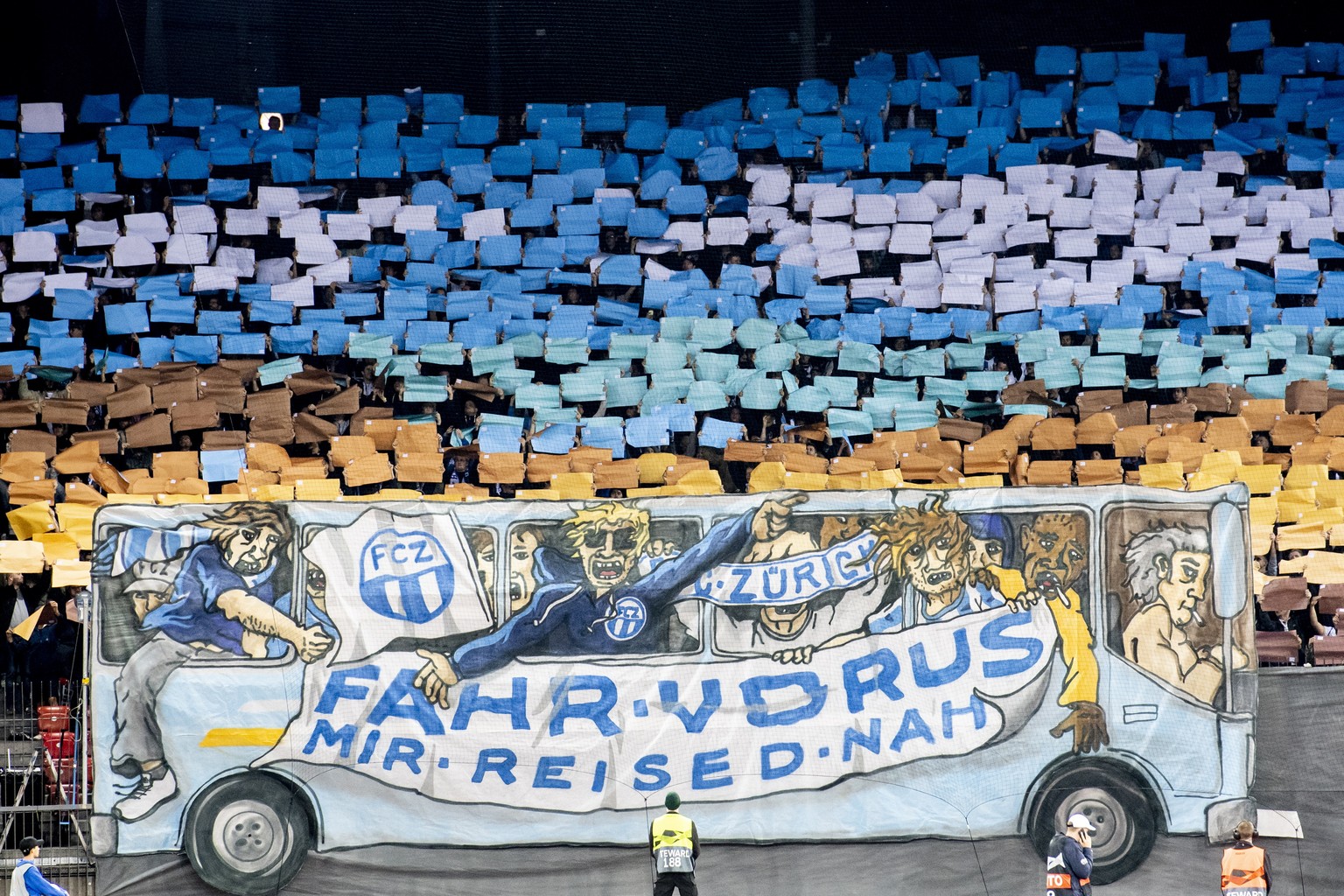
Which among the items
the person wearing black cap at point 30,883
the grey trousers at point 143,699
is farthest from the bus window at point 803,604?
the person wearing black cap at point 30,883

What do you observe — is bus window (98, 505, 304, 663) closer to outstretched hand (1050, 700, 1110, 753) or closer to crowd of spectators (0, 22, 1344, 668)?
crowd of spectators (0, 22, 1344, 668)

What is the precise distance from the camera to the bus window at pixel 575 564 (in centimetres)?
1166

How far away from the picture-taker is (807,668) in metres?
11.7

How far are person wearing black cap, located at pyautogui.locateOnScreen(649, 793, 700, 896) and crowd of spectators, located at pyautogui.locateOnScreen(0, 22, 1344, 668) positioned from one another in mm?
5544

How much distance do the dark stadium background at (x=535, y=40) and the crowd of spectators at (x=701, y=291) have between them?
0.43 meters

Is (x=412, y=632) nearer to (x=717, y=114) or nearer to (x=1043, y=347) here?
(x=1043, y=347)

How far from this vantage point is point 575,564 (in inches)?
460

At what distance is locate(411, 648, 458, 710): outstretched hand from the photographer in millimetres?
11602

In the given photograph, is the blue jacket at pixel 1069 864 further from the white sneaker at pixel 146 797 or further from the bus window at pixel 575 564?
the white sneaker at pixel 146 797

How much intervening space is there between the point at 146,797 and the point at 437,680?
2251mm

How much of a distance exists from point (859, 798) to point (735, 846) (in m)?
1.00

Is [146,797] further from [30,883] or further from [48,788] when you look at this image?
[48,788]

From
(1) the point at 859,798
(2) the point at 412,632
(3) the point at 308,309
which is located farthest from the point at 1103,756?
(3) the point at 308,309

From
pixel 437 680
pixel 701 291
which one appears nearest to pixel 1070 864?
pixel 437 680
